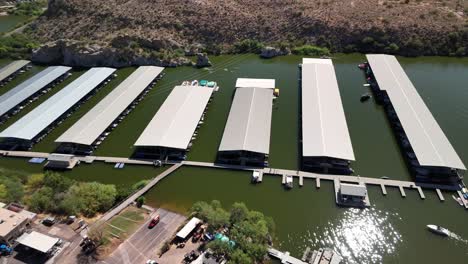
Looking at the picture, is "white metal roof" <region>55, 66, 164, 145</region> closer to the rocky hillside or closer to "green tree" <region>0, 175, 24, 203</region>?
"green tree" <region>0, 175, 24, 203</region>

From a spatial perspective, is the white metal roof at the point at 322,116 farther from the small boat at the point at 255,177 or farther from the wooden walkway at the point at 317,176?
the small boat at the point at 255,177

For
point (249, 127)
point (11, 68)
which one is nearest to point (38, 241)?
point (249, 127)

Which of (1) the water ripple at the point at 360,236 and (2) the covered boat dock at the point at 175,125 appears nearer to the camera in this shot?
(1) the water ripple at the point at 360,236

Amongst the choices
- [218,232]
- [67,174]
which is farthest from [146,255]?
[67,174]

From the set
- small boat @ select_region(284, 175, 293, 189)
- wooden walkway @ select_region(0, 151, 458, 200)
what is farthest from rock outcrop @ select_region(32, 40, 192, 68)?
small boat @ select_region(284, 175, 293, 189)

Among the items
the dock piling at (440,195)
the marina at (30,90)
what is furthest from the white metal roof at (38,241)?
the dock piling at (440,195)

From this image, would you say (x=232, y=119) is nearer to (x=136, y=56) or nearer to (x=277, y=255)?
(x=277, y=255)
